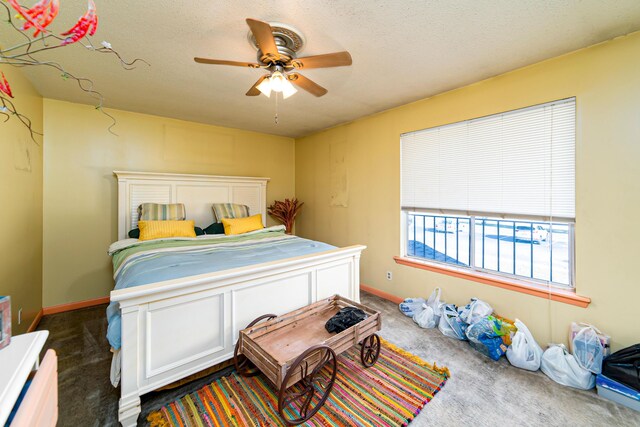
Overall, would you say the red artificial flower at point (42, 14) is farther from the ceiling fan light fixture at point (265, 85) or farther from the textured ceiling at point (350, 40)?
the ceiling fan light fixture at point (265, 85)

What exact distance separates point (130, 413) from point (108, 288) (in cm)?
243

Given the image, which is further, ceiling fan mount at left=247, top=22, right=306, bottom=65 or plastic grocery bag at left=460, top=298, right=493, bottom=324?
plastic grocery bag at left=460, top=298, right=493, bottom=324

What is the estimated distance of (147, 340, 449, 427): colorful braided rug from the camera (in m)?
1.56

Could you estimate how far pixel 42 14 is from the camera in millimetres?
634

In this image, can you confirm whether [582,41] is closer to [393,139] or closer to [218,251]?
[393,139]

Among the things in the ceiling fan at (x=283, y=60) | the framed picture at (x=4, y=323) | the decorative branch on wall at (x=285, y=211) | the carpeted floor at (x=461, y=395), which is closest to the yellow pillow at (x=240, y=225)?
the decorative branch on wall at (x=285, y=211)

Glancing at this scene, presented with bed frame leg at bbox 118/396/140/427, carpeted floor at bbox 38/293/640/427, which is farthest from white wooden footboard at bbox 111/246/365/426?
carpeted floor at bbox 38/293/640/427

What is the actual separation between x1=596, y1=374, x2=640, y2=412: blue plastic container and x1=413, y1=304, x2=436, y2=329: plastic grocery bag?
1.15m

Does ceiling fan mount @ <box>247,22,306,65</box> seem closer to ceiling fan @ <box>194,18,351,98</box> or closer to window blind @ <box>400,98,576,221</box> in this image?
ceiling fan @ <box>194,18,351,98</box>

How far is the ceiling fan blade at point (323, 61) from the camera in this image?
5.18 ft

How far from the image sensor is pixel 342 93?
9.18 feet

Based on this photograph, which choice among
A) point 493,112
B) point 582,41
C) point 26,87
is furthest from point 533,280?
point 26,87

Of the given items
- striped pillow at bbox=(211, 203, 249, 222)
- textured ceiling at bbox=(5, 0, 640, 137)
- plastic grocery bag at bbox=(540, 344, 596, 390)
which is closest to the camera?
textured ceiling at bbox=(5, 0, 640, 137)

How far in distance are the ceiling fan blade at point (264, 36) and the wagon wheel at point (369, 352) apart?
2077mm
